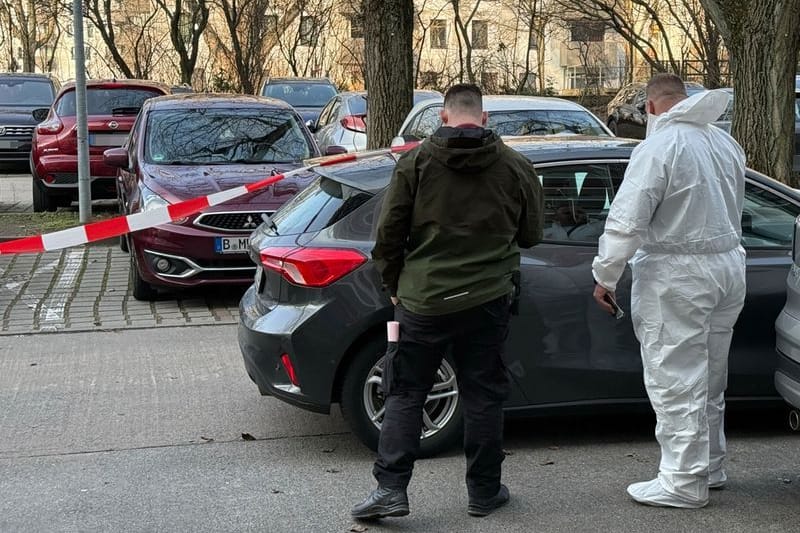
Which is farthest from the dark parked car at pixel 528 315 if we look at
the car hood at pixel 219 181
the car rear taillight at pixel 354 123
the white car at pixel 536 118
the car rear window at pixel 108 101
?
the car rear taillight at pixel 354 123

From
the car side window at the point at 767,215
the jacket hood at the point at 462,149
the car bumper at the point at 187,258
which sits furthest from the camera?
the car bumper at the point at 187,258

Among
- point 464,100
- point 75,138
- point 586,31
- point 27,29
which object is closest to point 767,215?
point 464,100

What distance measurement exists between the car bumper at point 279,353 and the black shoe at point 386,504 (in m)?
0.87

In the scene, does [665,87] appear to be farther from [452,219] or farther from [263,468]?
[263,468]

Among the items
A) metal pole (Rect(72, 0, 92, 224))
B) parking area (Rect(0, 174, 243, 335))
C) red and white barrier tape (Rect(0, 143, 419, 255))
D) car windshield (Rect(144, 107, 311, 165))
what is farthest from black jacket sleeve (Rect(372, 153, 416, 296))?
metal pole (Rect(72, 0, 92, 224))

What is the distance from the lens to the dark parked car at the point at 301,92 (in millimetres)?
23500

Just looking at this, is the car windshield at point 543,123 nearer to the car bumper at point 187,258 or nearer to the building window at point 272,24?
the car bumper at point 187,258

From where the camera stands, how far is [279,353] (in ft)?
17.8

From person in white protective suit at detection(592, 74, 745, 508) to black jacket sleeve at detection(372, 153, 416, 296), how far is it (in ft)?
2.64

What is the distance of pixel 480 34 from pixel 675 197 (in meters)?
46.6

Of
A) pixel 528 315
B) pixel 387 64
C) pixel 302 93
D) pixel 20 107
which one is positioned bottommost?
pixel 528 315

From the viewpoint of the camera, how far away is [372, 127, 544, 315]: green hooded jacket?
14.4 feet

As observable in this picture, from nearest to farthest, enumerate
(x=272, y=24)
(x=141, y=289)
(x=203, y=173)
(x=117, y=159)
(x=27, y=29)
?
(x=141, y=289) < (x=203, y=173) < (x=117, y=159) < (x=272, y=24) < (x=27, y=29)

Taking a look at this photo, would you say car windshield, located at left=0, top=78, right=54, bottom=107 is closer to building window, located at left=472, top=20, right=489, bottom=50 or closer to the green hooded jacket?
the green hooded jacket
